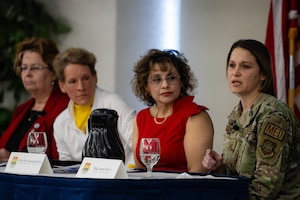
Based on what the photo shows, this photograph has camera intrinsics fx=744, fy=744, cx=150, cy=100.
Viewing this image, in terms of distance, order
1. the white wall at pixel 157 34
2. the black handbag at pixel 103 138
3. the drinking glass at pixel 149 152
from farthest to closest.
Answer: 1. the white wall at pixel 157 34
2. the black handbag at pixel 103 138
3. the drinking glass at pixel 149 152

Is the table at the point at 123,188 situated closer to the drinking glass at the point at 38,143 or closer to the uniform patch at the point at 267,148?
the uniform patch at the point at 267,148

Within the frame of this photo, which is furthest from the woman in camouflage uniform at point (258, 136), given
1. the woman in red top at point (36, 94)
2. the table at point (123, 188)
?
the woman in red top at point (36, 94)

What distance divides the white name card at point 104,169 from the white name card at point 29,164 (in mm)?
254

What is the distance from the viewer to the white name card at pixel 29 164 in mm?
2941

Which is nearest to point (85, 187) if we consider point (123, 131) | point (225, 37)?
point (123, 131)

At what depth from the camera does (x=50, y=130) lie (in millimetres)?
4617

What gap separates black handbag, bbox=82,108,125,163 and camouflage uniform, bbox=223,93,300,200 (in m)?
0.49

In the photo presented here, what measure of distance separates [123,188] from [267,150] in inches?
Answer: 27.2

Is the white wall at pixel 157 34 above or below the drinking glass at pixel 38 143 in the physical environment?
above

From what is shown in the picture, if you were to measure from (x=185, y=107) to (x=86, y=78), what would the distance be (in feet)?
2.73

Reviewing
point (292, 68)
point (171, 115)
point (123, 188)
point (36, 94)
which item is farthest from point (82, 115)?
point (123, 188)

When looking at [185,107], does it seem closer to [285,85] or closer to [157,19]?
[285,85]

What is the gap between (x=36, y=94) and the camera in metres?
4.88

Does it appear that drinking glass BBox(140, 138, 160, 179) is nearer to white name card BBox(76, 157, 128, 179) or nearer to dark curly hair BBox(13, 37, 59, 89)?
white name card BBox(76, 157, 128, 179)
